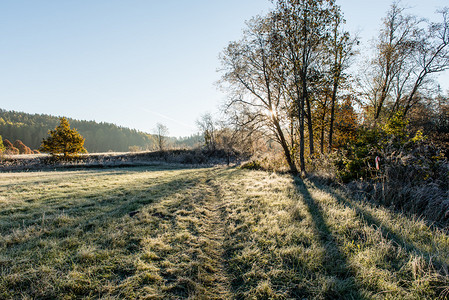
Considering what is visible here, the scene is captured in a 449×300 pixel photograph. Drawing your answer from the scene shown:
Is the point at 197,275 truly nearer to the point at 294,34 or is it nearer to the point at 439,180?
the point at 439,180

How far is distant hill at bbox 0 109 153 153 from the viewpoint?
282 feet

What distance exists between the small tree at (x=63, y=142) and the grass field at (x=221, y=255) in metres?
33.8

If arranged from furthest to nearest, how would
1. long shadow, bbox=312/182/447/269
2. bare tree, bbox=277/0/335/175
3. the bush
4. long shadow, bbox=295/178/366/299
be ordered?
the bush, bare tree, bbox=277/0/335/175, long shadow, bbox=312/182/447/269, long shadow, bbox=295/178/366/299

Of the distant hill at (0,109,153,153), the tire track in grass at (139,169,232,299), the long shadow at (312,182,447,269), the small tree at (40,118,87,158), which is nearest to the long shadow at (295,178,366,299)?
the long shadow at (312,182,447,269)

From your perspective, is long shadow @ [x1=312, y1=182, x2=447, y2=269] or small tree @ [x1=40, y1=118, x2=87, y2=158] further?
small tree @ [x1=40, y1=118, x2=87, y2=158]

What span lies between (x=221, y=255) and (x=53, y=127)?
5354 inches

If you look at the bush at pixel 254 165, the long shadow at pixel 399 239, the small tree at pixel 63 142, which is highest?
the small tree at pixel 63 142

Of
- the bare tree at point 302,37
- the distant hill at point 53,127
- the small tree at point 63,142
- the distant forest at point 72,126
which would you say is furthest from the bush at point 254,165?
the distant hill at point 53,127

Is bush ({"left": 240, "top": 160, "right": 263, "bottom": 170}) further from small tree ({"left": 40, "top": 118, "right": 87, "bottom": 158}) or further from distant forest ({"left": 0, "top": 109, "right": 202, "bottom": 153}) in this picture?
distant forest ({"left": 0, "top": 109, "right": 202, "bottom": 153})

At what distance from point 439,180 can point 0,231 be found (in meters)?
11.7

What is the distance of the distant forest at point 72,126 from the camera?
86.0 meters

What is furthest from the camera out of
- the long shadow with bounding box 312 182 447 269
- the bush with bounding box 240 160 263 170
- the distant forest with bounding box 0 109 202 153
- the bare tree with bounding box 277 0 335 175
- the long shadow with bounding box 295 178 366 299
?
the distant forest with bounding box 0 109 202 153

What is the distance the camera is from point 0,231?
4.01m

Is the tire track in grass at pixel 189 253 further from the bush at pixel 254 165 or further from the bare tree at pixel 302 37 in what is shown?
the bush at pixel 254 165
